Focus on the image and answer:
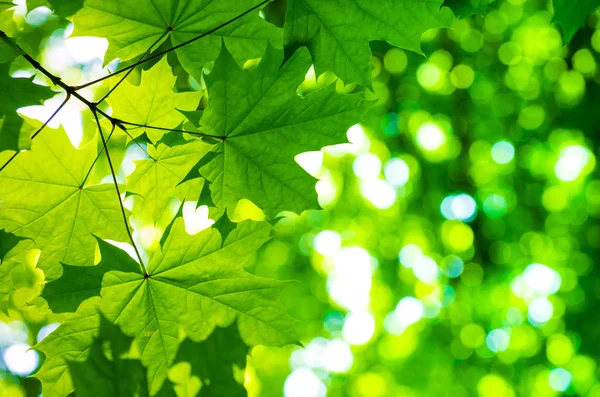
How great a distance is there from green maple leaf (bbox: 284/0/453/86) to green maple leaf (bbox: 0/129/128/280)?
29.7 inches

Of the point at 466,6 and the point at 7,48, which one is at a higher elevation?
the point at 7,48

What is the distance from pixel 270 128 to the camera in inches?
55.6

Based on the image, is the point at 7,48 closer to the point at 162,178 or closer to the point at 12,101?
the point at 12,101

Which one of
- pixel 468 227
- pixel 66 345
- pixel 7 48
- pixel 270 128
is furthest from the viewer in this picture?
pixel 468 227

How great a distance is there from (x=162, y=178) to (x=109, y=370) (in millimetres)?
616

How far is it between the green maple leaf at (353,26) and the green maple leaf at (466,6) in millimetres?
70

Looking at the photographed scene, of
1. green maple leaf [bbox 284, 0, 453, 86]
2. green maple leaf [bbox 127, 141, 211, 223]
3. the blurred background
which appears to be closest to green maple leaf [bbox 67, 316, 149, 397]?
green maple leaf [bbox 127, 141, 211, 223]

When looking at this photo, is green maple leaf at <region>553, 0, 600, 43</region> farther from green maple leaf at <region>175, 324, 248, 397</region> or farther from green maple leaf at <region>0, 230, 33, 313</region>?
green maple leaf at <region>0, 230, 33, 313</region>

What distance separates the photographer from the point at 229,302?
55.1 inches

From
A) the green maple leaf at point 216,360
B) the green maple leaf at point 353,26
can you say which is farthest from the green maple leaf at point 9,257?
the green maple leaf at point 353,26

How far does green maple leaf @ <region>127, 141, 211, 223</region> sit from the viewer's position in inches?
59.7

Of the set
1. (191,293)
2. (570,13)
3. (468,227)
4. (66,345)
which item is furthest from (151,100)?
(468,227)

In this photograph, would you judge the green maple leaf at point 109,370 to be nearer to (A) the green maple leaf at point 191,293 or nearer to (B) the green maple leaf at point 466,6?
(A) the green maple leaf at point 191,293

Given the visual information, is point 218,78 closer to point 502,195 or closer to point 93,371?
point 93,371
